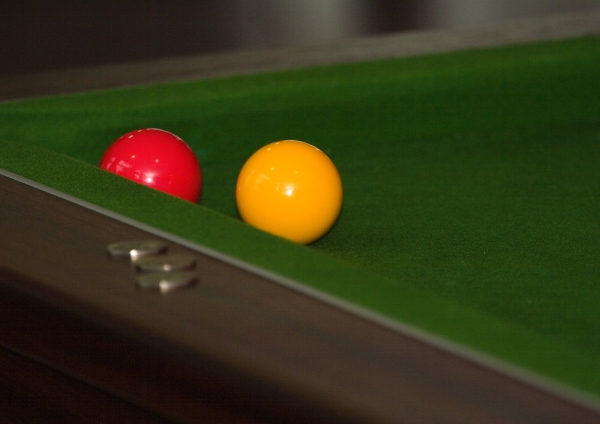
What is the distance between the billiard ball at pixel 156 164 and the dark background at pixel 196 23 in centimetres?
309

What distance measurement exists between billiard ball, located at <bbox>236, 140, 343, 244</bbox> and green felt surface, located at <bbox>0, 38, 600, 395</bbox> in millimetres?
55

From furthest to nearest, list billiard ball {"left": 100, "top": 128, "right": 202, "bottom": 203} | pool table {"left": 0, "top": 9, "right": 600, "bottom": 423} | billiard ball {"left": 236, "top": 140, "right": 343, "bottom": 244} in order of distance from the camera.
Result: billiard ball {"left": 100, "top": 128, "right": 202, "bottom": 203} → billiard ball {"left": 236, "top": 140, "right": 343, "bottom": 244} → pool table {"left": 0, "top": 9, "right": 600, "bottom": 423}

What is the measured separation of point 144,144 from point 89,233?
1.93 ft

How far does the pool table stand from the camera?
0.83 meters

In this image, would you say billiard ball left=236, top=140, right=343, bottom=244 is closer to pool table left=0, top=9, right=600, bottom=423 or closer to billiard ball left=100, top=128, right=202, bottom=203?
pool table left=0, top=9, right=600, bottom=423

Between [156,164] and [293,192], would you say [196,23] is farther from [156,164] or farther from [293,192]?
[293,192]

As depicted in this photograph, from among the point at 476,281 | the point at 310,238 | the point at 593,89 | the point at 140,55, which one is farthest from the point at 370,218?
the point at 140,55

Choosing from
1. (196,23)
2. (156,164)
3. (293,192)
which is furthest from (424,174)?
(196,23)

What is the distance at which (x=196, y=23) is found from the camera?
6582 millimetres

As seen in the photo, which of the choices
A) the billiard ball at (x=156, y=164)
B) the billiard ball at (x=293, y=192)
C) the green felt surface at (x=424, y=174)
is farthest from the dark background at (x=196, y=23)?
the billiard ball at (x=293, y=192)

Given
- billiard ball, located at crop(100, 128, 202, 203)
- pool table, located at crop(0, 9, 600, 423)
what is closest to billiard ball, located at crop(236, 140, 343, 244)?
pool table, located at crop(0, 9, 600, 423)

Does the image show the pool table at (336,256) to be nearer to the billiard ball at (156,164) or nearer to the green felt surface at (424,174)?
the green felt surface at (424,174)

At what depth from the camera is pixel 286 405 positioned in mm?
833

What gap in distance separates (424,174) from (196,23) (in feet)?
16.1
